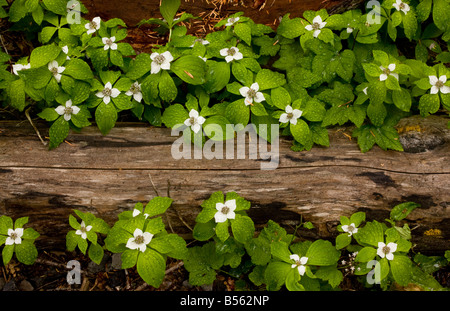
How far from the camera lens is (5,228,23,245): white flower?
254 centimetres

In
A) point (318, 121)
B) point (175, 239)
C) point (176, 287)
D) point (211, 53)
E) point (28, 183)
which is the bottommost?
point (176, 287)

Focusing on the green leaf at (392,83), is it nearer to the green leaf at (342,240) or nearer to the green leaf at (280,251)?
the green leaf at (342,240)

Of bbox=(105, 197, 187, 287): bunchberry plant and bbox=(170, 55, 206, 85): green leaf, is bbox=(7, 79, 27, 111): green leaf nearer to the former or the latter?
bbox=(170, 55, 206, 85): green leaf

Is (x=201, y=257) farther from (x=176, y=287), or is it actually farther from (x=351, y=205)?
(x=351, y=205)

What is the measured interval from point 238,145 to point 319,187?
706 mm

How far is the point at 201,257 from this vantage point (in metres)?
2.88

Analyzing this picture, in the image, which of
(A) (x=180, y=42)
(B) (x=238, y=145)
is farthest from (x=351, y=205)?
(A) (x=180, y=42)

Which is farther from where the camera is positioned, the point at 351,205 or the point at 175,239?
the point at 351,205

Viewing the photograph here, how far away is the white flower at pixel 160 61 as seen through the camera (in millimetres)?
2668

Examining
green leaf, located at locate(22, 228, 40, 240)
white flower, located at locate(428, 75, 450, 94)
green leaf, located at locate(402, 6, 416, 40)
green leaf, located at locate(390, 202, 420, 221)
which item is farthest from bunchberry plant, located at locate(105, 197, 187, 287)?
green leaf, located at locate(402, 6, 416, 40)

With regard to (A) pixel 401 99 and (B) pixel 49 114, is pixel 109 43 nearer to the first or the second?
(B) pixel 49 114

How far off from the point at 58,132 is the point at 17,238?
0.83 metres

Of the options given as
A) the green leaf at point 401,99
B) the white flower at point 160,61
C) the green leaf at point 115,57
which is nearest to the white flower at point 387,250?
the green leaf at point 401,99

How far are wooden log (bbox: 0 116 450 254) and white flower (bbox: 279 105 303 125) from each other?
25 centimetres
